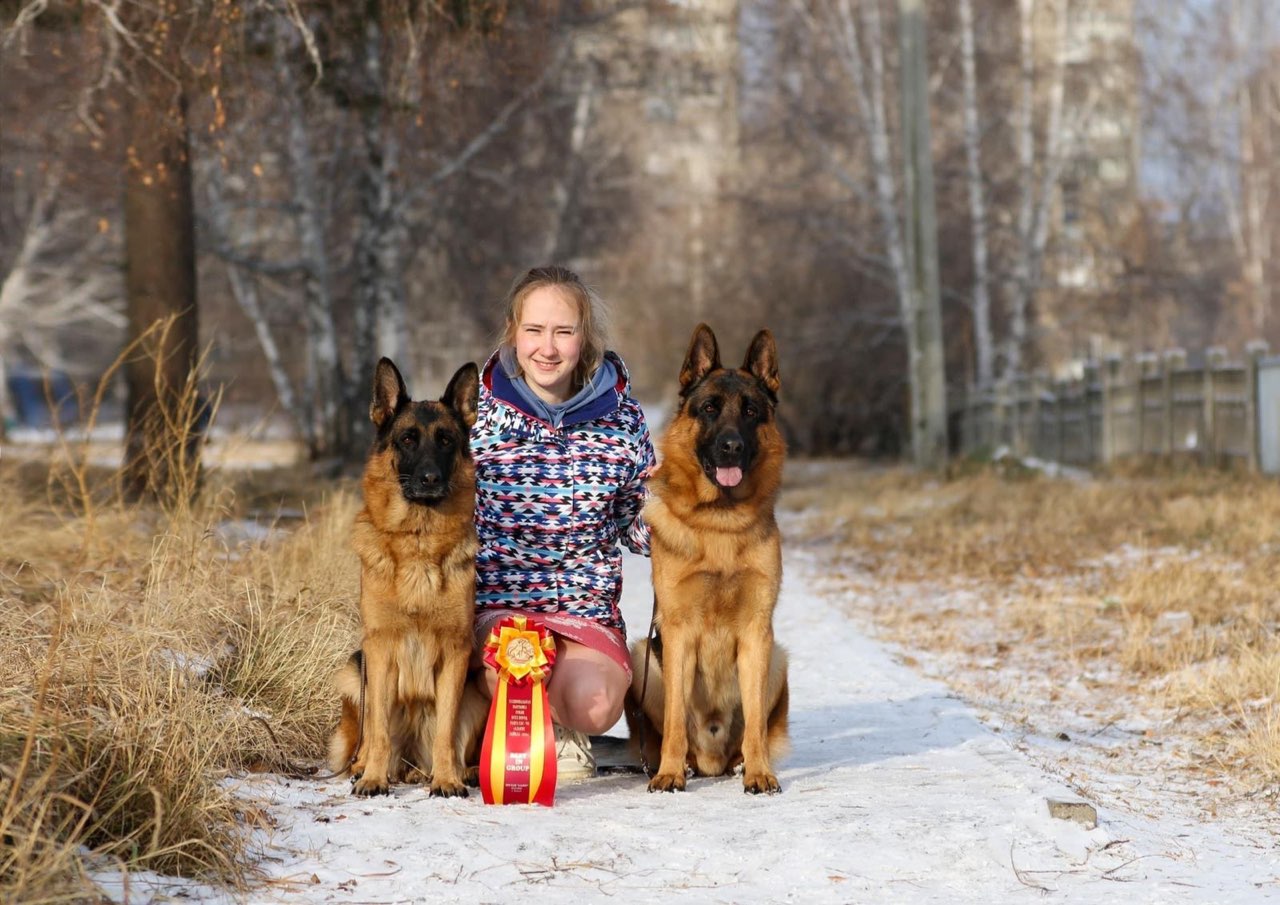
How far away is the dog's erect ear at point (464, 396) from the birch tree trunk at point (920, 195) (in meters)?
14.0

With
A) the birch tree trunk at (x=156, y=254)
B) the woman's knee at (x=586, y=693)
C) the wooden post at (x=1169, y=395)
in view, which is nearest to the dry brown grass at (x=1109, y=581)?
the wooden post at (x=1169, y=395)

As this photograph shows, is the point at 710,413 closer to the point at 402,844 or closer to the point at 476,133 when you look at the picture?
the point at 402,844

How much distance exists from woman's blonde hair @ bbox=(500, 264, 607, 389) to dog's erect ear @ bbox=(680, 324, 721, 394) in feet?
1.22

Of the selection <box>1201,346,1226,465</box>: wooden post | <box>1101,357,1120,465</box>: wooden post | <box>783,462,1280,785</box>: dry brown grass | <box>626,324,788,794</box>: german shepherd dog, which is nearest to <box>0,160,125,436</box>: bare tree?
<box>1101,357,1120,465</box>: wooden post

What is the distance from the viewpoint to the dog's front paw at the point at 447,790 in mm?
4656

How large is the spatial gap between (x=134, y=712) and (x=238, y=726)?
2.00 ft

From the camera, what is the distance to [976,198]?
74.6ft

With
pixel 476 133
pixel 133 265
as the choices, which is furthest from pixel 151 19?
pixel 476 133

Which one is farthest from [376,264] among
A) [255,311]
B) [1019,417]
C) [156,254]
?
[1019,417]

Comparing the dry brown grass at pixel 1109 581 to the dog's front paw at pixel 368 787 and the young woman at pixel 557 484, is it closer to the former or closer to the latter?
the young woman at pixel 557 484

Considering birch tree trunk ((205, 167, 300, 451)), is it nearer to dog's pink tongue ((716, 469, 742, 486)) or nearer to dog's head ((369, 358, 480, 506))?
dog's head ((369, 358, 480, 506))

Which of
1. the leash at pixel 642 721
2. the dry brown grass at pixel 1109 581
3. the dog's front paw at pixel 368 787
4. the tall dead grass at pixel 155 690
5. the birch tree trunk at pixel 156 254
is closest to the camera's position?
the tall dead grass at pixel 155 690

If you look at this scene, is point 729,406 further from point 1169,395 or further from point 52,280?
point 52,280

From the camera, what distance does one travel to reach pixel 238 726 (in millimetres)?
4688
